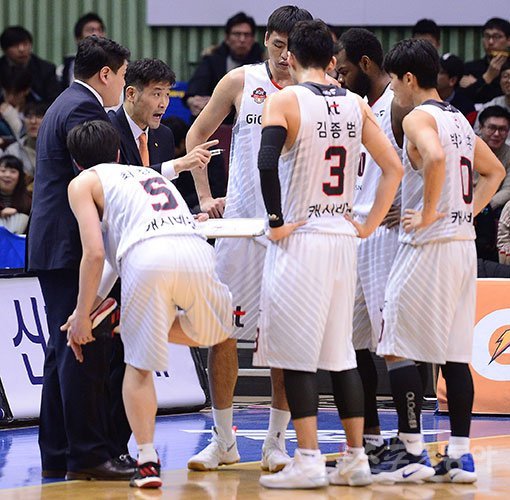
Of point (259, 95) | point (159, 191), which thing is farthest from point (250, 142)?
point (159, 191)

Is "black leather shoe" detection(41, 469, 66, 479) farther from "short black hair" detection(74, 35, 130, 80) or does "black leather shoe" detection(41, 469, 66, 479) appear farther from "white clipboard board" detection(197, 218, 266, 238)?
"short black hair" detection(74, 35, 130, 80)

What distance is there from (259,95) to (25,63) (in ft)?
21.8

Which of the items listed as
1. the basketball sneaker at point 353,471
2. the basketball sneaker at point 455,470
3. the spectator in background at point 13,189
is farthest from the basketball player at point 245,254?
the spectator in background at point 13,189

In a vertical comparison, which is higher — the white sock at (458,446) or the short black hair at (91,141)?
the short black hair at (91,141)

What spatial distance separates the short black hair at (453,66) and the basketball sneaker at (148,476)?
23.4 feet

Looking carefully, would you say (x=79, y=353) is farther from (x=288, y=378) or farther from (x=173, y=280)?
(x=288, y=378)

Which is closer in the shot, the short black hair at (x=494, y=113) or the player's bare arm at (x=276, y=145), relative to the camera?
the player's bare arm at (x=276, y=145)

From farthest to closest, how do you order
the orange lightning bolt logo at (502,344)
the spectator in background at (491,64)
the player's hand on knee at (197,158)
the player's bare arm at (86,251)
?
the spectator in background at (491,64), the orange lightning bolt logo at (502,344), the player's hand on knee at (197,158), the player's bare arm at (86,251)

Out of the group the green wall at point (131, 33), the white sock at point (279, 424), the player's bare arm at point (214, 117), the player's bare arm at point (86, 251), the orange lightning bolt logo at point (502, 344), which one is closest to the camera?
the player's bare arm at point (86, 251)

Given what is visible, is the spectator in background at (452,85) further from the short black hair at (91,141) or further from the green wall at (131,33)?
the short black hair at (91,141)

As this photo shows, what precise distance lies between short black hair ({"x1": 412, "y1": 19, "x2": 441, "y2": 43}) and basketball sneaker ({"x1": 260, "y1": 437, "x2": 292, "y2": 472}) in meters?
6.98

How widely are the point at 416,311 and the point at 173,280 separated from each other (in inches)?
46.0

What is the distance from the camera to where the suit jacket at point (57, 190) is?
5.99 m

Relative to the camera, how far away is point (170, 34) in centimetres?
1341
